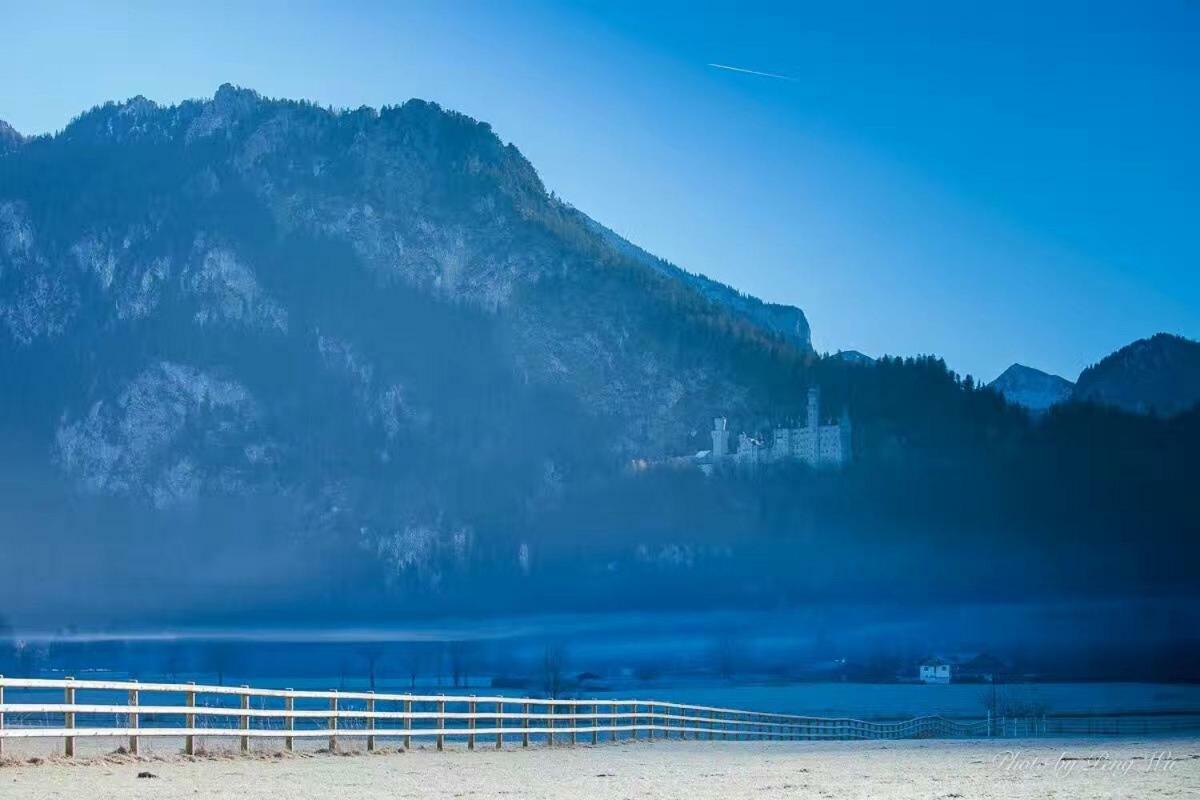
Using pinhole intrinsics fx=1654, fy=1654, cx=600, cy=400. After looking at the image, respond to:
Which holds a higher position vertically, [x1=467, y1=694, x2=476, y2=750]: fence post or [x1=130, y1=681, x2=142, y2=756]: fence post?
[x1=130, y1=681, x2=142, y2=756]: fence post

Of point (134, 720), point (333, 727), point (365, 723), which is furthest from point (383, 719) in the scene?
point (134, 720)

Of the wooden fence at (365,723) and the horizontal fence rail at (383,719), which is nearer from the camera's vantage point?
the wooden fence at (365,723)

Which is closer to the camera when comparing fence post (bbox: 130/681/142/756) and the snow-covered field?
the snow-covered field

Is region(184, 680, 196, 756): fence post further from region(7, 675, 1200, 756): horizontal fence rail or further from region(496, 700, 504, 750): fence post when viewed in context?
region(496, 700, 504, 750): fence post

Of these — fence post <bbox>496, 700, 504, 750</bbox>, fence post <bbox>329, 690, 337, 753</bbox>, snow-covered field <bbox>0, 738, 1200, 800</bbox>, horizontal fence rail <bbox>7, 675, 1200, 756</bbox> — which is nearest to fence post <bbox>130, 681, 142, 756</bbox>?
horizontal fence rail <bbox>7, 675, 1200, 756</bbox>

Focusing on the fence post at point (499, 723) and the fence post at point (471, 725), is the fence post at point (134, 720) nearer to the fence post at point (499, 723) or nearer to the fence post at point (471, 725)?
the fence post at point (471, 725)

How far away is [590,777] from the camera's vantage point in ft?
129

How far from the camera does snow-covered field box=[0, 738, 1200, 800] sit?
103 ft

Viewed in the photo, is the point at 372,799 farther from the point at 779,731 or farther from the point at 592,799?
the point at 779,731

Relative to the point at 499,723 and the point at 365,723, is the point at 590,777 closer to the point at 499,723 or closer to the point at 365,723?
the point at 499,723

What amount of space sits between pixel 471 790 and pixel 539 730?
904 inches

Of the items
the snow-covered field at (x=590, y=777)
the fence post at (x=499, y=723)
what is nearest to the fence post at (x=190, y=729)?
the snow-covered field at (x=590, y=777)

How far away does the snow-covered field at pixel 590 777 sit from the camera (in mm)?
31500

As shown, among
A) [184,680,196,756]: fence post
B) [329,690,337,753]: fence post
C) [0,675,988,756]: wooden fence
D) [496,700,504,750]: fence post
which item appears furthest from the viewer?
[496,700,504,750]: fence post
